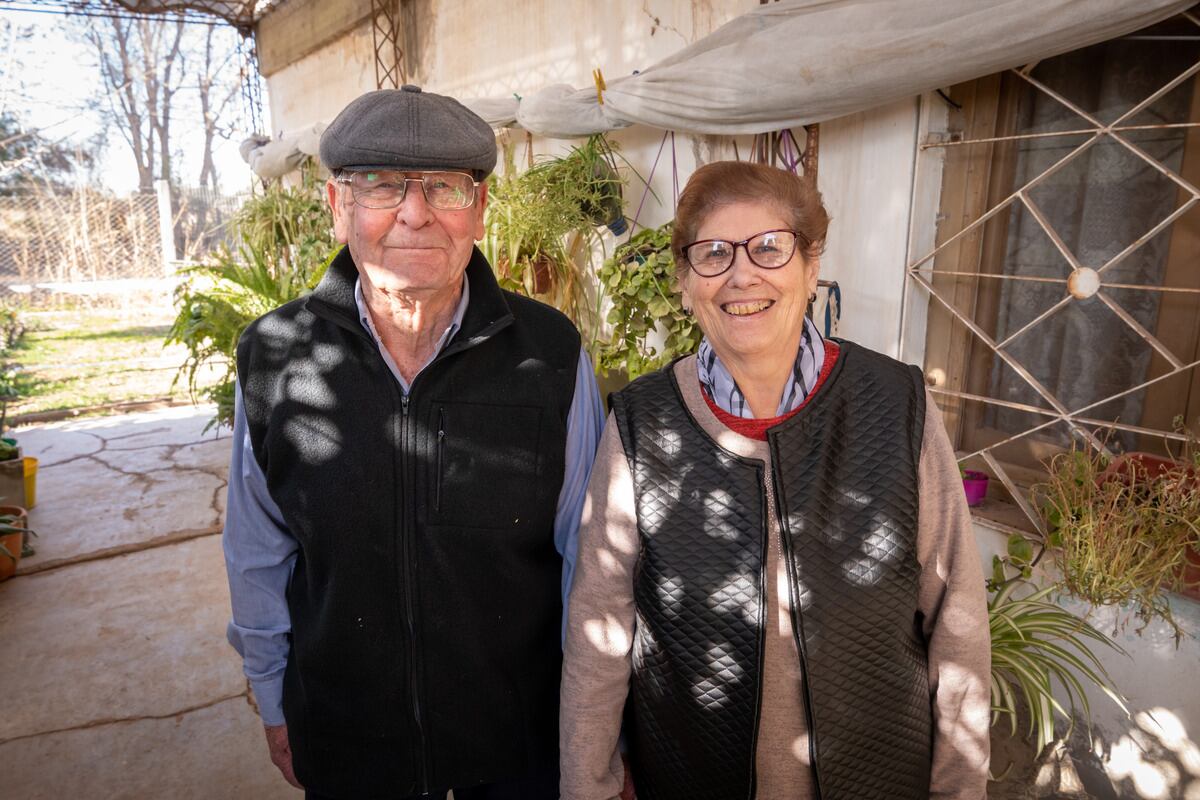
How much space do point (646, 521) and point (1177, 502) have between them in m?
1.42

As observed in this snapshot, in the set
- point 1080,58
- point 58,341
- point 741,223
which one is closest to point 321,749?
point 741,223

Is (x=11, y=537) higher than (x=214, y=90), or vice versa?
(x=214, y=90)

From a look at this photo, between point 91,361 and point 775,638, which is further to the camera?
point 91,361

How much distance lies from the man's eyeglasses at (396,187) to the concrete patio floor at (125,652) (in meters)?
2.03

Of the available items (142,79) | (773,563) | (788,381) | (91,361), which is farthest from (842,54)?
(142,79)

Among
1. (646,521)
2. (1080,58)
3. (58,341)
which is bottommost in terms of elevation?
(58,341)

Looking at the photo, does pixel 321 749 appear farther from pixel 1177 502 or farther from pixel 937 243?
pixel 937 243

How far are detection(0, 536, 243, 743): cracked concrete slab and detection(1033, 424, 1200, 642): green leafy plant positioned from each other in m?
2.80

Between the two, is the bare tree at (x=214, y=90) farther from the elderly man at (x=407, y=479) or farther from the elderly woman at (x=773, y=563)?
the elderly woman at (x=773, y=563)

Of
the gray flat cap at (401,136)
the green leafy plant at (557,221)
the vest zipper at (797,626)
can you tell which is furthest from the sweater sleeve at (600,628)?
the green leafy plant at (557,221)

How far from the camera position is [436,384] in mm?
1283

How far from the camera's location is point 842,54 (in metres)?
2.20

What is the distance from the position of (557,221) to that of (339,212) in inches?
87.0

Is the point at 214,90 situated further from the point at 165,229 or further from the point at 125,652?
the point at 125,652
